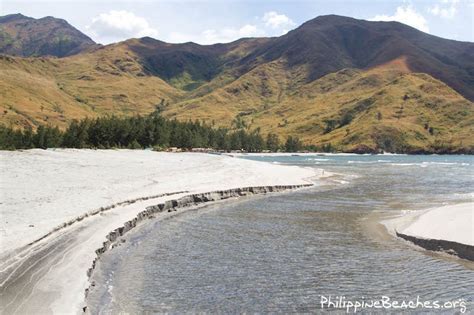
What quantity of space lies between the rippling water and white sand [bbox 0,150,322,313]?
1391 millimetres

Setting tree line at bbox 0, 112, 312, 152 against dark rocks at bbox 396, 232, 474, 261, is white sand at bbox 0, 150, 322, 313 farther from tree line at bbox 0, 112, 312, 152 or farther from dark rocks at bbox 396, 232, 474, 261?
tree line at bbox 0, 112, 312, 152

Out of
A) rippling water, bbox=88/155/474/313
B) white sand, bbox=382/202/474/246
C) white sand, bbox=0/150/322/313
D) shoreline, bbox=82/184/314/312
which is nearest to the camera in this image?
white sand, bbox=0/150/322/313

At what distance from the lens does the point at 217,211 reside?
133 ft

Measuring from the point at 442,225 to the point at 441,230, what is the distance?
139 centimetres

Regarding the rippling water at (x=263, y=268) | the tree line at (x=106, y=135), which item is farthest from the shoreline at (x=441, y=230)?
the tree line at (x=106, y=135)

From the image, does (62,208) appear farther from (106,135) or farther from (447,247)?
(106,135)

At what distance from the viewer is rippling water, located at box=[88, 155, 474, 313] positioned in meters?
17.4

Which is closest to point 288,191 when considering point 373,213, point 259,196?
point 259,196

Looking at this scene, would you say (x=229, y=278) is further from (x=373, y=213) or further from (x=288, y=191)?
(x=288, y=191)

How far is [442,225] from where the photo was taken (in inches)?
1141

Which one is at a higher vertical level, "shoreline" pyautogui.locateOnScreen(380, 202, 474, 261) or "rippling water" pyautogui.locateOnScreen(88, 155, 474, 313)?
"shoreline" pyautogui.locateOnScreen(380, 202, 474, 261)

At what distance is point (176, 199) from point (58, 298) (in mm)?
26139

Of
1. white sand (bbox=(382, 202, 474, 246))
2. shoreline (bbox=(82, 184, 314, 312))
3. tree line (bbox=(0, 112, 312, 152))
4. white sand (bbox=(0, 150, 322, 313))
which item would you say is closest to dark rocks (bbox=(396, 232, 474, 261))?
white sand (bbox=(382, 202, 474, 246))

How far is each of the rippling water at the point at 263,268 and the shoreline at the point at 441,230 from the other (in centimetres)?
77
